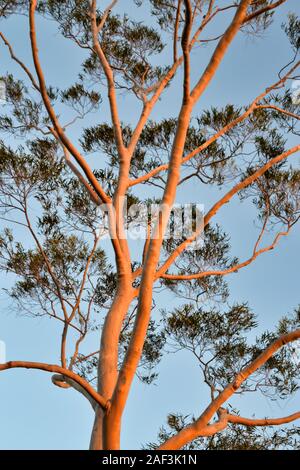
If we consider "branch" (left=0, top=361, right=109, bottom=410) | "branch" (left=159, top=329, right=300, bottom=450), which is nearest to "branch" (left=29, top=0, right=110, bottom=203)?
"branch" (left=0, top=361, right=109, bottom=410)

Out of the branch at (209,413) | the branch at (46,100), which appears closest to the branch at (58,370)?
the branch at (209,413)

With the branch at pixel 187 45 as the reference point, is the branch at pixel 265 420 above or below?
below

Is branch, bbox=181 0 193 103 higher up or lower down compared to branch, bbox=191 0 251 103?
lower down

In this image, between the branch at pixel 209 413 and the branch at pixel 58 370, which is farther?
the branch at pixel 209 413

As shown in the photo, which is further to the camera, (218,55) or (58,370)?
(218,55)

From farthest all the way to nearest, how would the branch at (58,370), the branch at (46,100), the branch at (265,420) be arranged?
1. the branch at (46,100)
2. the branch at (265,420)
3. the branch at (58,370)

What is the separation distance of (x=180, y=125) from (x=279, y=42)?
318 centimetres

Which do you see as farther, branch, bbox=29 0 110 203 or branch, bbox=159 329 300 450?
branch, bbox=29 0 110 203

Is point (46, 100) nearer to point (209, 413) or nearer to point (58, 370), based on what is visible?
point (58, 370)

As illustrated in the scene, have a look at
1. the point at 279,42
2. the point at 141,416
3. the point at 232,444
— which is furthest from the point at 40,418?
the point at 279,42

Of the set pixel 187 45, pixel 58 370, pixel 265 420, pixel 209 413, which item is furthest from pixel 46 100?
pixel 265 420

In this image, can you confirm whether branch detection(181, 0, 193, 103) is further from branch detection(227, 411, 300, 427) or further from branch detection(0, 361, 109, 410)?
branch detection(227, 411, 300, 427)

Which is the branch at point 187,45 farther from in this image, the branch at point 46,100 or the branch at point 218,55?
the branch at point 46,100
